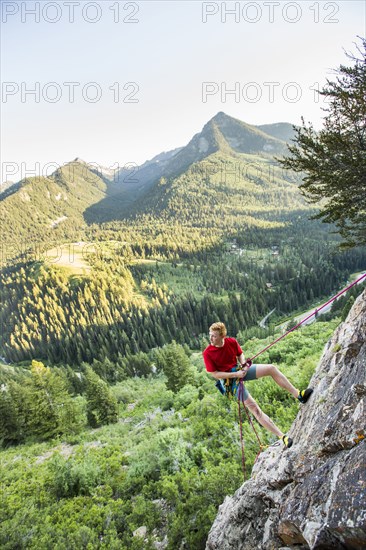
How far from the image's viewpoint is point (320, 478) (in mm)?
5961

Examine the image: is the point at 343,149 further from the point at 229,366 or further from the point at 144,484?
the point at 144,484

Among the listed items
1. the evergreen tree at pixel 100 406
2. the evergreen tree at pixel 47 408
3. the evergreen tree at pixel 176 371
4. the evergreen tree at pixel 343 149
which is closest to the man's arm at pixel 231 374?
the evergreen tree at pixel 343 149

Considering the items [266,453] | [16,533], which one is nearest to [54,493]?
[16,533]

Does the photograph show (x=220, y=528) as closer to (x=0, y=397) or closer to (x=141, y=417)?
(x=141, y=417)

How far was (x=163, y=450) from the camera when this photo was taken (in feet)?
57.7

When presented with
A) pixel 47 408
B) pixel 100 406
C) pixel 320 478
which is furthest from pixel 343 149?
pixel 47 408

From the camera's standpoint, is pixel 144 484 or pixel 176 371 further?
pixel 176 371

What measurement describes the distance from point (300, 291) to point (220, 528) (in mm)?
120421

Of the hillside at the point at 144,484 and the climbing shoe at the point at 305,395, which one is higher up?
the climbing shoe at the point at 305,395

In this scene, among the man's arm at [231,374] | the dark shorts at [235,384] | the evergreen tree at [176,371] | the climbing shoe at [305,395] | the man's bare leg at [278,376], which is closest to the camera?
the man's arm at [231,374]

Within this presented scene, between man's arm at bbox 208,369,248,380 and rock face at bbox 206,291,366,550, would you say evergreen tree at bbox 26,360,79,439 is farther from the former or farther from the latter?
man's arm at bbox 208,369,248,380

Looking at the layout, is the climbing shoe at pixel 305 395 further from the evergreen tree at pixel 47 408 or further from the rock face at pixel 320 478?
the evergreen tree at pixel 47 408

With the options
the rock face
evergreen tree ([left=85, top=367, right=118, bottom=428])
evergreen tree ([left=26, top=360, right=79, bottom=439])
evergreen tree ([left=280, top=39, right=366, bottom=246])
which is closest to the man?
the rock face

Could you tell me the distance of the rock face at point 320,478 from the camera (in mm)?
5000
